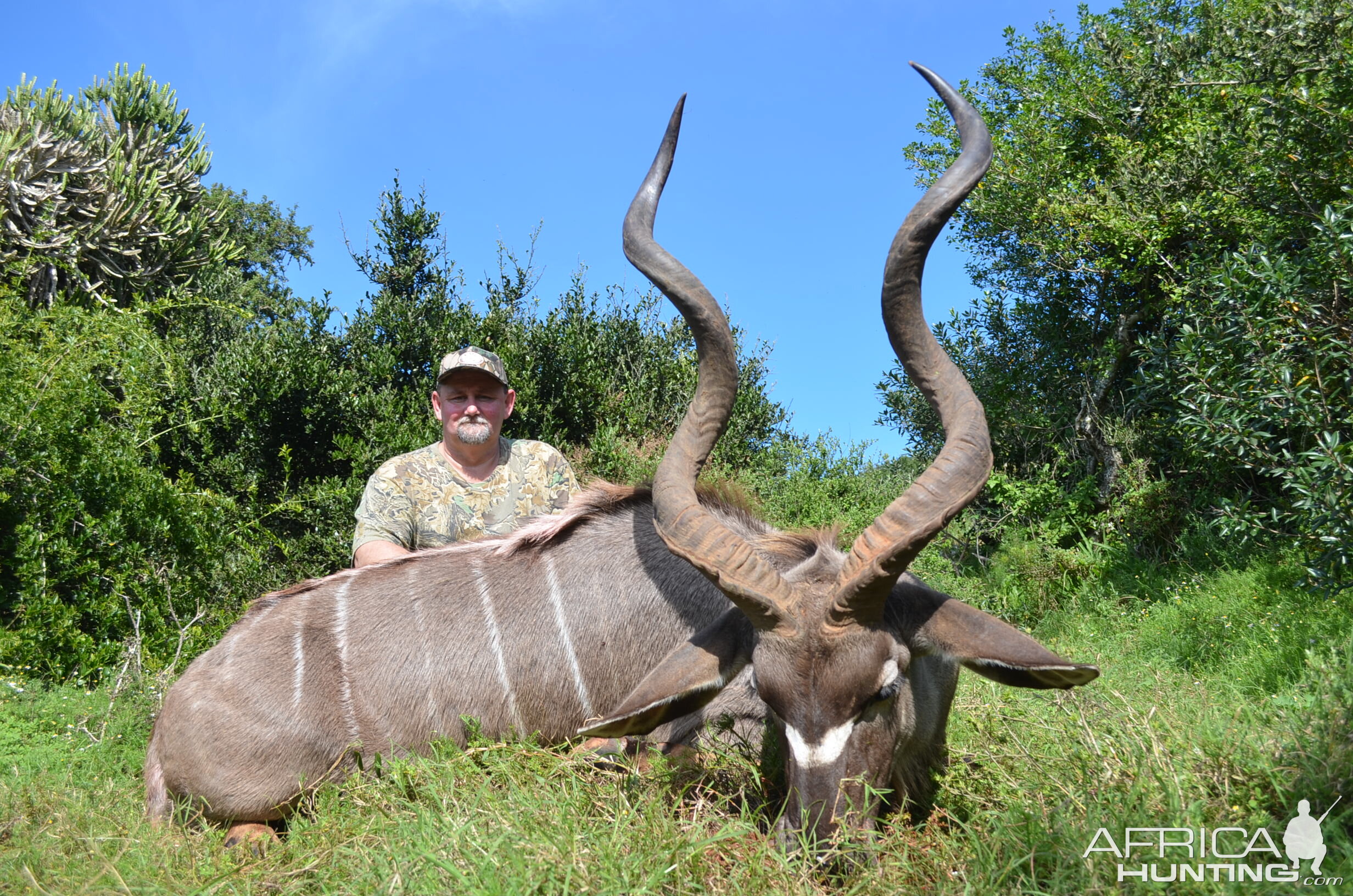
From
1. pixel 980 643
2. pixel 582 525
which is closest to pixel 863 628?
pixel 980 643

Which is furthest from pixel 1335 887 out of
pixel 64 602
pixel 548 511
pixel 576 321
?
pixel 576 321

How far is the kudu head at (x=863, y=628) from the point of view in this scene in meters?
2.50

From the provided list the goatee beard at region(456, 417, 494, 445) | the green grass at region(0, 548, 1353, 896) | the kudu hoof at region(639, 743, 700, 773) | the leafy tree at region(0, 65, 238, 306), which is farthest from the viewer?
the leafy tree at region(0, 65, 238, 306)

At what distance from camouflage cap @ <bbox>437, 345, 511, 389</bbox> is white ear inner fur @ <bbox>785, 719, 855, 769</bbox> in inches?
124

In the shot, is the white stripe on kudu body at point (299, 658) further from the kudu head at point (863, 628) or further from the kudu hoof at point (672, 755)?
the kudu head at point (863, 628)

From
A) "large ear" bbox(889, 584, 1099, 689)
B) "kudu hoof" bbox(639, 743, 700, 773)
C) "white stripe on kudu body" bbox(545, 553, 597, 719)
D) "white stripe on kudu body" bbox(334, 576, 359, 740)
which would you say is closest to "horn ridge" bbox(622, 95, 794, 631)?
"large ear" bbox(889, 584, 1099, 689)

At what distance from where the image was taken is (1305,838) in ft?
6.84

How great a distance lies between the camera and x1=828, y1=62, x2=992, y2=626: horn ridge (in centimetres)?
258

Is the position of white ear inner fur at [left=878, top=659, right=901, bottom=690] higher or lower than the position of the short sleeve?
lower

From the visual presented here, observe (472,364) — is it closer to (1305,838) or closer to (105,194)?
(1305,838)

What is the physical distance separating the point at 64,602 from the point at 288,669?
127 inches

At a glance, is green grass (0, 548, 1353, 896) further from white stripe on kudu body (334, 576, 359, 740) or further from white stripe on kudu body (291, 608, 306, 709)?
white stripe on kudu body (291, 608, 306, 709)

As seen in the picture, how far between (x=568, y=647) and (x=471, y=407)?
189 centimetres

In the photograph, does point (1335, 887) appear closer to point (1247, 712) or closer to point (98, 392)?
point (1247, 712)
